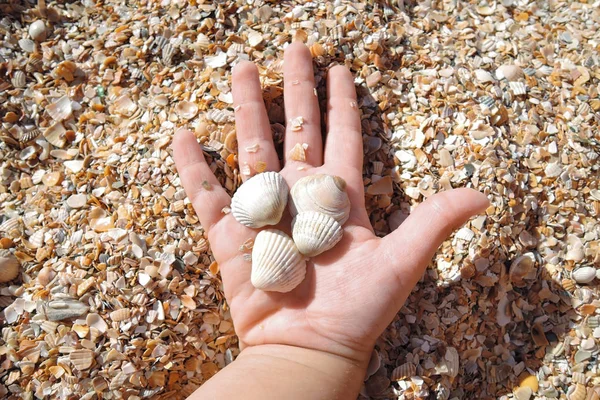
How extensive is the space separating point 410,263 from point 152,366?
0.99 metres

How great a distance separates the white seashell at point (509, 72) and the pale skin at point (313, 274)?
2.79ft

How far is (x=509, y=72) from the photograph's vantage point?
2.31 metres

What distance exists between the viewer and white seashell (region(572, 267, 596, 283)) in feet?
6.44

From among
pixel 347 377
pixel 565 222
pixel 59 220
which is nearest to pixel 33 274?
pixel 59 220

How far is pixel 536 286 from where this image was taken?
1.99 metres

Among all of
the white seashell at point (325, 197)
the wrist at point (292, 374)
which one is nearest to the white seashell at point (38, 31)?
the white seashell at point (325, 197)

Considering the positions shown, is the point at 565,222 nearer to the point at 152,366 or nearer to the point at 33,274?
the point at 152,366

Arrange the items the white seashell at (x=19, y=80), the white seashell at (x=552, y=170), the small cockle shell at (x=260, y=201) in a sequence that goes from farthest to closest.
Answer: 1. the white seashell at (x=19, y=80)
2. the white seashell at (x=552, y=170)
3. the small cockle shell at (x=260, y=201)

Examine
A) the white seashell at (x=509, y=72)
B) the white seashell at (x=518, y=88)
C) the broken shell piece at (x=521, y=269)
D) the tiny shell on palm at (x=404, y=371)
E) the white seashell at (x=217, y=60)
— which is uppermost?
the white seashell at (x=217, y=60)

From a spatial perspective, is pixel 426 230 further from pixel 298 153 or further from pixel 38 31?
pixel 38 31

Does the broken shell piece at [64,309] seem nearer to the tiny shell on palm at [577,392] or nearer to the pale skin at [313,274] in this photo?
the pale skin at [313,274]

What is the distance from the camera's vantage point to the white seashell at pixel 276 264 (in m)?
1.67

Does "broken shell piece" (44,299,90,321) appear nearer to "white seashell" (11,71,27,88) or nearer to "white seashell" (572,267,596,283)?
"white seashell" (11,71,27,88)

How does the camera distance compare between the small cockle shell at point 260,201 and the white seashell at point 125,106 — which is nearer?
the small cockle shell at point 260,201
